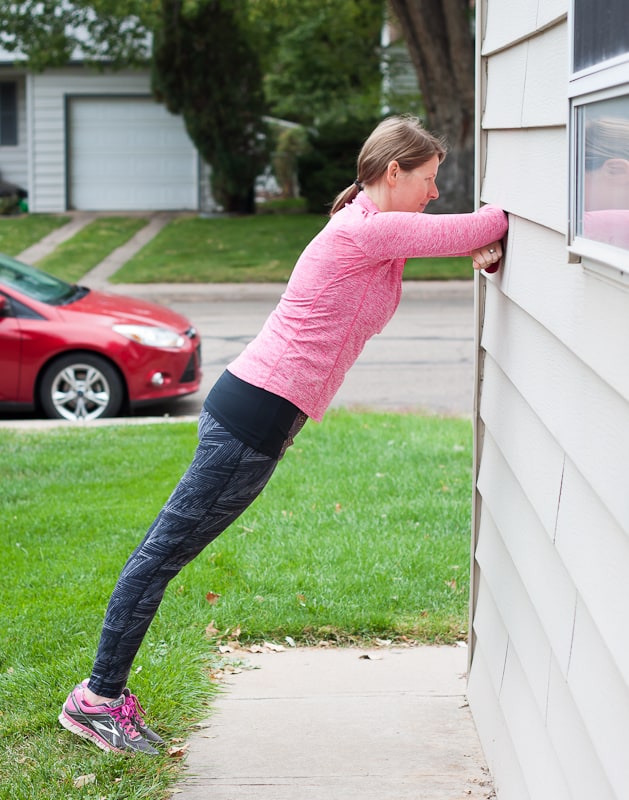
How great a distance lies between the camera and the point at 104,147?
2917cm

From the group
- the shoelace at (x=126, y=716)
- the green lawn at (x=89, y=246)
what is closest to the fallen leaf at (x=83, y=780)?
the shoelace at (x=126, y=716)

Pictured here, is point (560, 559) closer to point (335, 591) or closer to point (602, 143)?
point (602, 143)

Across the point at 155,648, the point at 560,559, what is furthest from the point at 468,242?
the point at 155,648

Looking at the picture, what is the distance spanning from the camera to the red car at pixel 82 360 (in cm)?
901

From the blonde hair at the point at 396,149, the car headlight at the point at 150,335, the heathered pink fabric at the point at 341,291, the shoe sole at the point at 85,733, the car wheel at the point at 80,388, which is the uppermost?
the blonde hair at the point at 396,149

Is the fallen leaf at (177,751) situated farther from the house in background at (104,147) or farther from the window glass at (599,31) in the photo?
the house in background at (104,147)

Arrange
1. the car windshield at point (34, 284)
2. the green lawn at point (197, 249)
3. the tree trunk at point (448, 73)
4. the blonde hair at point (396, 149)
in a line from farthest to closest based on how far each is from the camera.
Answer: the tree trunk at point (448, 73)
the green lawn at point (197, 249)
the car windshield at point (34, 284)
the blonde hair at point (396, 149)

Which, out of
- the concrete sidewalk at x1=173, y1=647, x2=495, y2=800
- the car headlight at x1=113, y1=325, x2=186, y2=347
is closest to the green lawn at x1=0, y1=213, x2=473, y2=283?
the car headlight at x1=113, y1=325, x2=186, y2=347

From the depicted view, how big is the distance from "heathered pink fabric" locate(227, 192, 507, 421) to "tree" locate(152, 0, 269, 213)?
2200 centimetres

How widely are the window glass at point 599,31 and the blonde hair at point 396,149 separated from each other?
89 cm

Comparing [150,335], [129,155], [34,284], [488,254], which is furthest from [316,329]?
[129,155]

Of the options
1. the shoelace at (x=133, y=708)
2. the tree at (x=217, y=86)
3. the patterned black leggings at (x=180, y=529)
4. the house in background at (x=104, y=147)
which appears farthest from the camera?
the house in background at (x=104, y=147)

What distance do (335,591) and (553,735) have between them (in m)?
2.31

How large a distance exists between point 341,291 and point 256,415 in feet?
1.33
